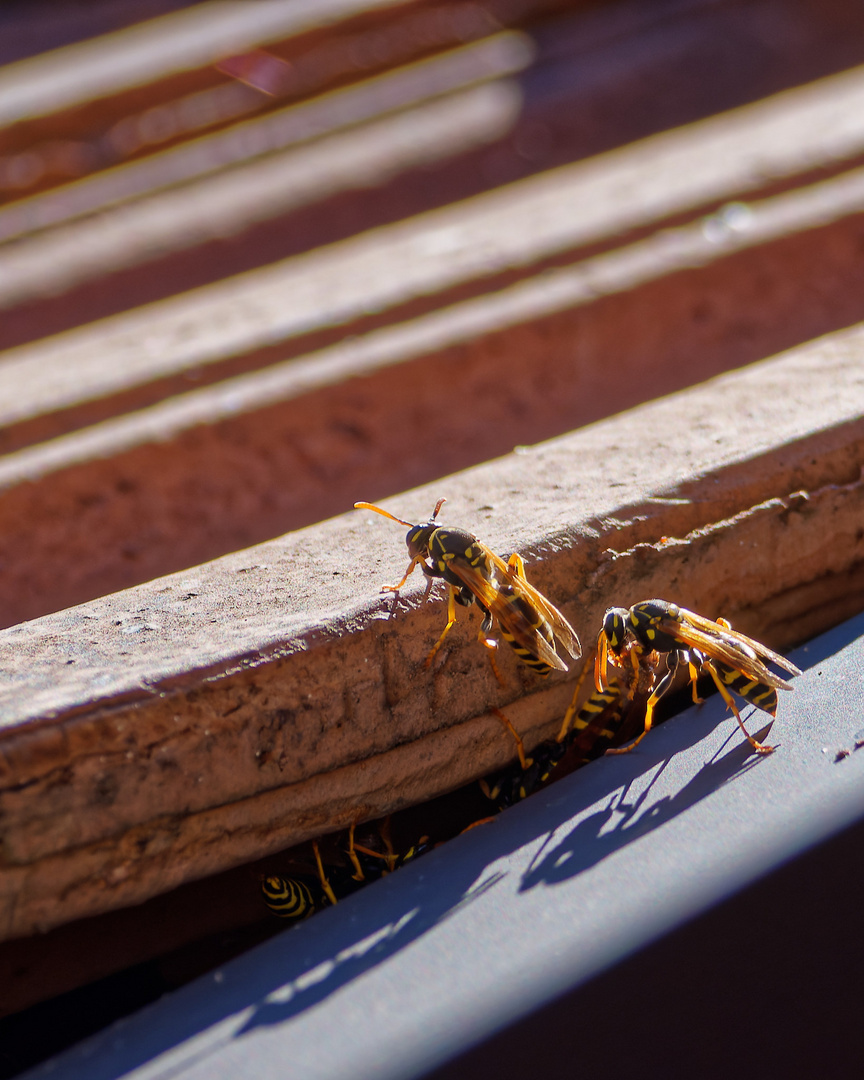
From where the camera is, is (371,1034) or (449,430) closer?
(371,1034)

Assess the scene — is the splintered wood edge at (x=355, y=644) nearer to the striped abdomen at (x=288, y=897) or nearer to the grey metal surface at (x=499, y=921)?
the striped abdomen at (x=288, y=897)

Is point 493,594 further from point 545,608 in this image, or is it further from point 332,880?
point 332,880

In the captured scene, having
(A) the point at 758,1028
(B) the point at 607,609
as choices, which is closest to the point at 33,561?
(B) the point at 607,609

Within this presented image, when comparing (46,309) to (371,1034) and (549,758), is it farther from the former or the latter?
(371,1034)

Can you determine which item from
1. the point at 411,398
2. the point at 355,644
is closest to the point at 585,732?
the point at 355,644

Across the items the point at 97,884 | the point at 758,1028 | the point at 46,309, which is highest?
the point at 46,309

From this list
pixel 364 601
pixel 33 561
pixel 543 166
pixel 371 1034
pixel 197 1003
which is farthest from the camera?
pixel 543 166

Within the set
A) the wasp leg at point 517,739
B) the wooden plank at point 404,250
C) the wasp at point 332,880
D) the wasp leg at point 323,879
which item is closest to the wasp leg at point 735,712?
the wasp leg at point 517,739
